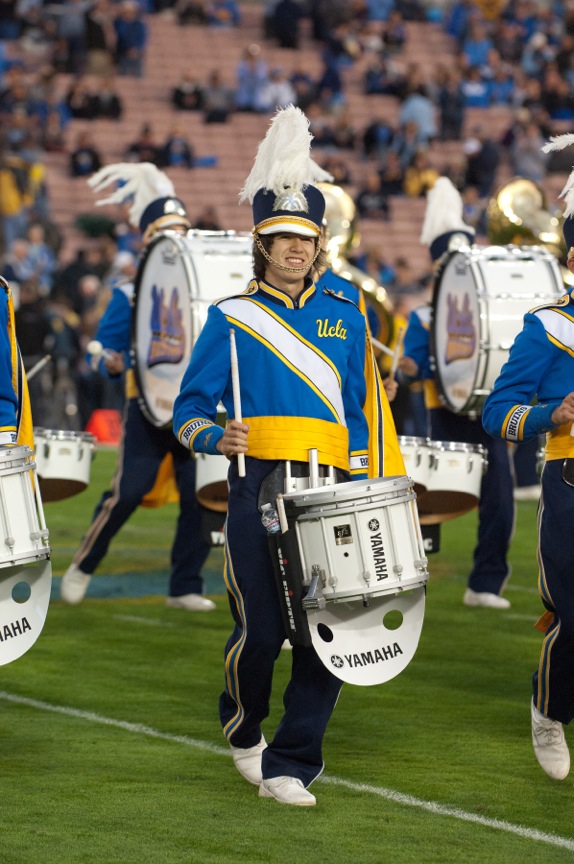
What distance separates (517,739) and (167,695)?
4.48 ft

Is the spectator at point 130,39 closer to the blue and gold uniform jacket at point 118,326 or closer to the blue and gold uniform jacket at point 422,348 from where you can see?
the blue and gold uniform jacket at point 422,348

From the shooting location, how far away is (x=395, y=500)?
452 cm

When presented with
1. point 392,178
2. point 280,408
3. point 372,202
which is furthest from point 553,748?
point 392,178

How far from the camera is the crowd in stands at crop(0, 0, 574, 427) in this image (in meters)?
17.9

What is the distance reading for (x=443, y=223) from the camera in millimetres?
9281

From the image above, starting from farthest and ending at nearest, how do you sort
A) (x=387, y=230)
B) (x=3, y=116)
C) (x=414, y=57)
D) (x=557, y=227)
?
(x=414, y=57)
(x=387, y=230)
(x=3, y=116)
(x=557, y=227)

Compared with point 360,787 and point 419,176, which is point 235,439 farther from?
point 419,176

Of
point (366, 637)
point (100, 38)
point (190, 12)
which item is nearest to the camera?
point (366, 637)

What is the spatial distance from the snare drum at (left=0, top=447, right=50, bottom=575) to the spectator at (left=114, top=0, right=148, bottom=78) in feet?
59.6

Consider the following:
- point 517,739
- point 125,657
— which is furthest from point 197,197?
point 517,739

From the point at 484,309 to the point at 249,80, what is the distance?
14970 millimetres

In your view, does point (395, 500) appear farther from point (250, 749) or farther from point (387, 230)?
point (387, 230)

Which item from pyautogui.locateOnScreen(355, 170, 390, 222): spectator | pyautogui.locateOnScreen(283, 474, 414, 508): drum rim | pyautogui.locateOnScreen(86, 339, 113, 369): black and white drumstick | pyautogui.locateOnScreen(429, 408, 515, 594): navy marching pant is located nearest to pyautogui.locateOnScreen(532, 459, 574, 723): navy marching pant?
pyautogui.locateOnScreen(283, 474, 414, 508): drum rim

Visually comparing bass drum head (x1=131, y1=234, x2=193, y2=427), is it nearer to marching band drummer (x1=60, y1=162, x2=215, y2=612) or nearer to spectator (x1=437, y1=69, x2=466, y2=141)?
marching band drummer (x1=60, y1=162, x2=215, y2=612)
